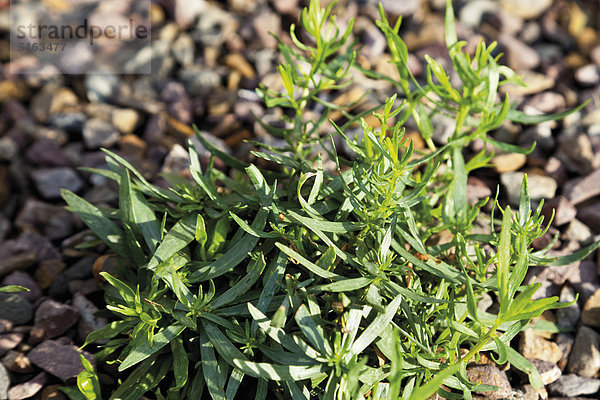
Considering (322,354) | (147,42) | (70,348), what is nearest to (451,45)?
(322,354)

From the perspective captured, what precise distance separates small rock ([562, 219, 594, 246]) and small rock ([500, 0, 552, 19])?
1.92 metres

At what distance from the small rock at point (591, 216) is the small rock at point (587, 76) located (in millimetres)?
1070

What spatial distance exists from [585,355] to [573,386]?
0.14m

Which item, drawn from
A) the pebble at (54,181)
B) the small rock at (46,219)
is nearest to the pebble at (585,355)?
the small rock at (46,219)

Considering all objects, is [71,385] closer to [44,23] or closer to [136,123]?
[136,123]

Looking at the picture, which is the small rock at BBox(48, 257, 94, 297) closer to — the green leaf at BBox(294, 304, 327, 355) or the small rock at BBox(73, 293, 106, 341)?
the small rock at BBox(73, 293, 106, 341)

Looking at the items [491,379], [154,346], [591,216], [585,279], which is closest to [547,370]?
[491,379]

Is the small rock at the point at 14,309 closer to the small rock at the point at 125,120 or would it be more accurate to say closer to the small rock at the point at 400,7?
the small rock at the point at 125,120

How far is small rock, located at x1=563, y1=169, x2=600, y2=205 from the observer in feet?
8.37

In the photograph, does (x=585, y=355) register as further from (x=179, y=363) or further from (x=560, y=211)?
(x=179, y=363)

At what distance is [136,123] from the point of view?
3.09 meters

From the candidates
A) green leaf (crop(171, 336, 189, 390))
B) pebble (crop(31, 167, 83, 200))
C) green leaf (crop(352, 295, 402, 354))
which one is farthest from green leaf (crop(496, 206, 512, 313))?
pebble (crop(31, 167, 83, 200))

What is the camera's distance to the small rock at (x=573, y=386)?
197 centimetres

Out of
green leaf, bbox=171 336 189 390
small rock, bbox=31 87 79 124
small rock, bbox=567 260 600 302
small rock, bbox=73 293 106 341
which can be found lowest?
small rock, bbox=31 87 79 124
